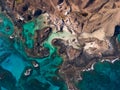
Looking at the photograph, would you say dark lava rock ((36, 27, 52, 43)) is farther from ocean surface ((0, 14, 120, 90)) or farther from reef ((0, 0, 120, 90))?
ocean surface ((0, 14, 120, 90))

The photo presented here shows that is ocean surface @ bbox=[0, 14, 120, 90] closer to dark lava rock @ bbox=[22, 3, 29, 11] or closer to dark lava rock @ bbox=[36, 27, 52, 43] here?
dark lava rock @ bbox=[36, 27, 52, 43]

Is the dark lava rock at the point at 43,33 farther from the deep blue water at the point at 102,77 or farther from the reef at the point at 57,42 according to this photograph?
the deep blue water at the point at 102,77

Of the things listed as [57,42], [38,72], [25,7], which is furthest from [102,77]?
[25,7]

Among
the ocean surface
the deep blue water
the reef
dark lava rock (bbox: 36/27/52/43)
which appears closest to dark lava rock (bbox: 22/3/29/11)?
the reef

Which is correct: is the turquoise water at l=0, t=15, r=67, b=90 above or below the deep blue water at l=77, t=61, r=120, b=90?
above

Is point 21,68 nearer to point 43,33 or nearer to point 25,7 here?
point 43,33

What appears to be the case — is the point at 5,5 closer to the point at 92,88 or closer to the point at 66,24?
the point at 66,24

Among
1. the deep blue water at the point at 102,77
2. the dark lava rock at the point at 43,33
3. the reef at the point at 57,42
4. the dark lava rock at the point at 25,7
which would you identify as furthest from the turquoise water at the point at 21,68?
the deep blue water at the point at 102,77

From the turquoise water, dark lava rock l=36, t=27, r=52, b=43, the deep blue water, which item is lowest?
the deep blue water

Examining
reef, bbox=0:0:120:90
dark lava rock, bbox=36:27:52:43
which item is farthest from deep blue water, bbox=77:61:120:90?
dark lava rock, bbox=36:27:52:43
